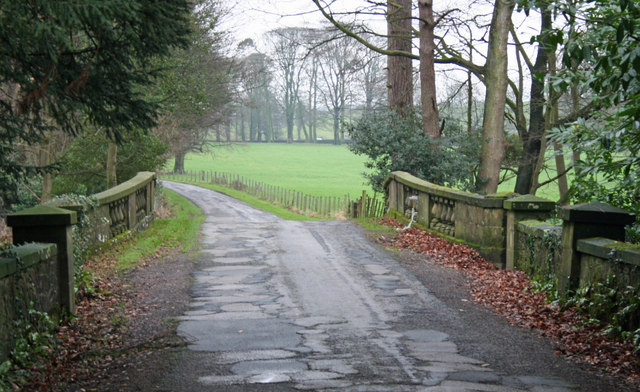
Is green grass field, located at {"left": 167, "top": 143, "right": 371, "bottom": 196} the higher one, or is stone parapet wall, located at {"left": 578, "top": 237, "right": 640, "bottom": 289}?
stone parapet wall, located at {"left": 578, "top": 237, "right": 640, "bottom": 289}

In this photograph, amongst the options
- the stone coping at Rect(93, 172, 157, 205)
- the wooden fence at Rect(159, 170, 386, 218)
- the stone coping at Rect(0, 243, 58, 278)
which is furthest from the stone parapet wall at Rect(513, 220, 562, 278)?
the wooden fence at Rect(159, 170, 386, 218)

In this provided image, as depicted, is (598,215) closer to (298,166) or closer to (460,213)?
(460,213)

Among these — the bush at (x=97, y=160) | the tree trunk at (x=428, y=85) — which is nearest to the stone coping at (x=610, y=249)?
the tree trunk at (x=428, y=85)

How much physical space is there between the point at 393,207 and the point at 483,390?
13027 millimetres

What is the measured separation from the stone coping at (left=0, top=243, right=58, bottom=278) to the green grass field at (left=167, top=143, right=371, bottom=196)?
42.3m

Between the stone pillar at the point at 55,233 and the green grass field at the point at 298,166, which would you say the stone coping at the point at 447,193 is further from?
the green grass field at the point at 298,166

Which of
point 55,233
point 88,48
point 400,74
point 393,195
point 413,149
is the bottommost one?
point 393,195

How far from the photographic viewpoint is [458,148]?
1917 centimetres

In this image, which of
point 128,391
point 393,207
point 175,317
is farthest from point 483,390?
point 393,207

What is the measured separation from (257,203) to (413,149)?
23637 millimetres

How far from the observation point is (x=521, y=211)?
11.0 m

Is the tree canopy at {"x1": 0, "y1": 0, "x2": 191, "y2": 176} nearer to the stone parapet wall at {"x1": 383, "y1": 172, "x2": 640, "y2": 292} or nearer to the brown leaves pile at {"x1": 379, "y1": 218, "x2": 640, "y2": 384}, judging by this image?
the brown leaves pile at {"x1": 379, "y1": 218, "x2": 640, "y2": 384}

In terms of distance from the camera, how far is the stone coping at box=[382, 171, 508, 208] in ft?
37.8

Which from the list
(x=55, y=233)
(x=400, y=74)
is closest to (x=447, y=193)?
(x=55, y=233)
